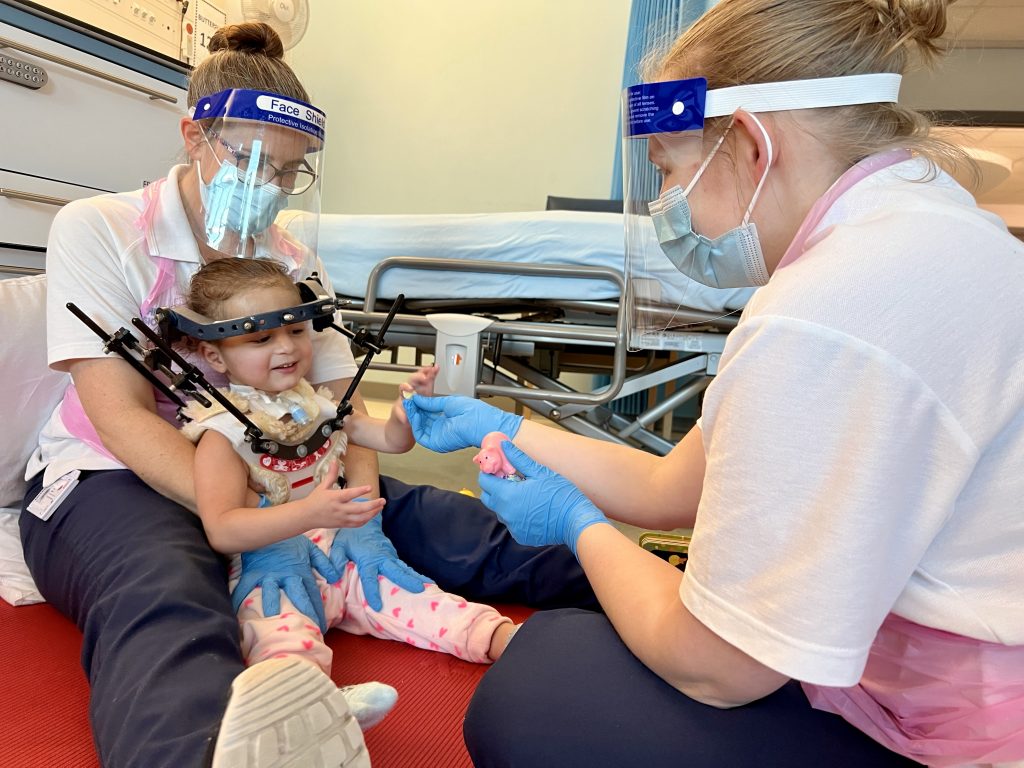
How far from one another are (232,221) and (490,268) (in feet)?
3.20

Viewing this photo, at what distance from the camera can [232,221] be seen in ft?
4.10

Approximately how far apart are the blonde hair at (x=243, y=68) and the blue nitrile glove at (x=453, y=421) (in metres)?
0.57

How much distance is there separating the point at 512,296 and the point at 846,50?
145 cm

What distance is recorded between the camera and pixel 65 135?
101 inches

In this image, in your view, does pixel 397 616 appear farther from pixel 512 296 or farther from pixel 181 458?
pixel 512 296

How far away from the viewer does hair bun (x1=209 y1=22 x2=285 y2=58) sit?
1326 millimetres

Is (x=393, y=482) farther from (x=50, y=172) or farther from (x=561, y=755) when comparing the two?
(x=50, y=172)

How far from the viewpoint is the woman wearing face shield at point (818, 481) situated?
586 millimetres

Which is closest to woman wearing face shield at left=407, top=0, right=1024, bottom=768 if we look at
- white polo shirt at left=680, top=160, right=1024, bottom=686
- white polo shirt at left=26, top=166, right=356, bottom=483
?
white polo shirt at left=680, top=160, right=1024, bottom=686

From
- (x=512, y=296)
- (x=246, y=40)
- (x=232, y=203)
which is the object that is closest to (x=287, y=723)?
(x=232, y=203)

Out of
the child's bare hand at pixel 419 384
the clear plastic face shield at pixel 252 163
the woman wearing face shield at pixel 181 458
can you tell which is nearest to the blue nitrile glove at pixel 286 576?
the woman wearing face shield at pixel 181 458

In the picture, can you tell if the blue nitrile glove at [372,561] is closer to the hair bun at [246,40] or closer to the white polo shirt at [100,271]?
the white polo shirt at [100,271]

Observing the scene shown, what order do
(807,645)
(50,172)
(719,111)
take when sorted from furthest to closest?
(50,172) → (719,111) → (807,645)

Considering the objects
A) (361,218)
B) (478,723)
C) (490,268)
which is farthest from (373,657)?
(361,218)
